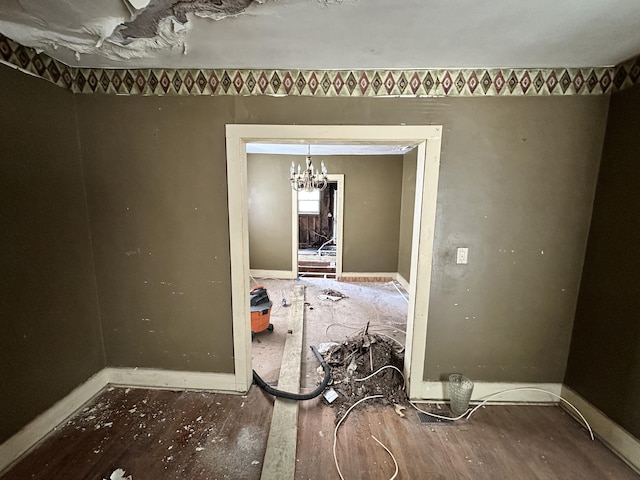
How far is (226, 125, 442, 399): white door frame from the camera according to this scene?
1.72m

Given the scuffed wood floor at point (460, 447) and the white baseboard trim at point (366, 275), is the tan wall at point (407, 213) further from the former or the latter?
the scuffed wood floor at point (460, 447)

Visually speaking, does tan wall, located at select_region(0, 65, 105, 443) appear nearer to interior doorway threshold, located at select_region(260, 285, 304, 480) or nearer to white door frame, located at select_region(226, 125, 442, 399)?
white door frame, located at select_region(226, 125, 442, 399)

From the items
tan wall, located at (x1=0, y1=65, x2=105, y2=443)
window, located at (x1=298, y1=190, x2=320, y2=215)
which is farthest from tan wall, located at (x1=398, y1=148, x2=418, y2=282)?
window, located at (x1=298, y1=190, x2=320, y2=215)

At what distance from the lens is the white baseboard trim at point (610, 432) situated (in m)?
1.48

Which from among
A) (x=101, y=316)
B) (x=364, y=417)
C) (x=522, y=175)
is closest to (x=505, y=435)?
(x=364, y=417)

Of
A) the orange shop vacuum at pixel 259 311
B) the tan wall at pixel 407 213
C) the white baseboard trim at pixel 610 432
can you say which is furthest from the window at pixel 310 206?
the white baseboard trim at pixel 610 432

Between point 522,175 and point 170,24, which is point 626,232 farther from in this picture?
point 170,24

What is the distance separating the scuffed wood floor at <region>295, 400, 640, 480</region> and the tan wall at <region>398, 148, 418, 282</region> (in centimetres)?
262

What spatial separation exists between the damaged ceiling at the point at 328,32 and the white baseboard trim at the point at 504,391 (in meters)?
2.21

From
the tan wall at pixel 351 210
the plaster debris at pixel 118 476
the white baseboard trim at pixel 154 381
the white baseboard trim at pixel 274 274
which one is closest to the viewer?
the plaster debris at pixel 118 476

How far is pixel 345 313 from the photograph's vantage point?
142 inches

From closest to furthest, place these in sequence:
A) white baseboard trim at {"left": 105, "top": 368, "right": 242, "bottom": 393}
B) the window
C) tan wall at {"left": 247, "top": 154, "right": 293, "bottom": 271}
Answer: white baseboard trim at {"left": 105, "top": 368, "right": 242, "bottom": 393} → tan wall at {"left": 247, "top": 154, "right": 293, "bottom": 271} → the window

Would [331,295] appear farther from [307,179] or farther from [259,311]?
[307,179]

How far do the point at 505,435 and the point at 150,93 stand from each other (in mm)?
3294
